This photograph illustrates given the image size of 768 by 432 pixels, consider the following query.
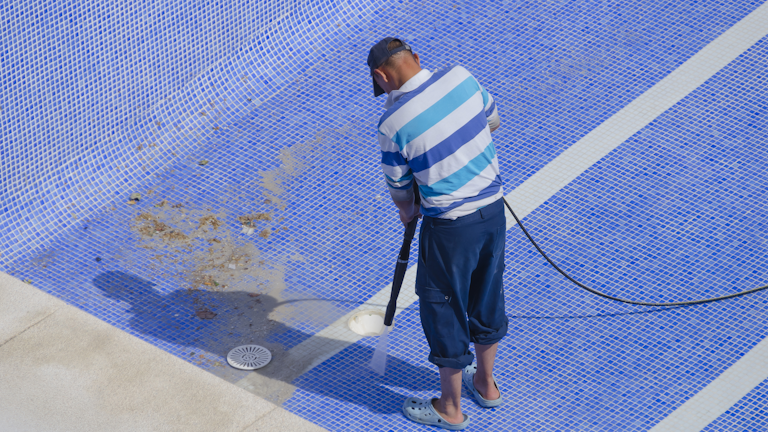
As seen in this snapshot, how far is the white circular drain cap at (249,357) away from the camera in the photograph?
4438 millimetres

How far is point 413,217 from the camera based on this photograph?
3.69 m

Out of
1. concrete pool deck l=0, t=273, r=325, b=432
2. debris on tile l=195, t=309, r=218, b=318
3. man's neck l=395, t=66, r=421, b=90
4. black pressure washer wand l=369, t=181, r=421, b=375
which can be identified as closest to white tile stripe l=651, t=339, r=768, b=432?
black pressure washer wand l=369, t=181, r=421, b=375

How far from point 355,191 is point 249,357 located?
1.58m

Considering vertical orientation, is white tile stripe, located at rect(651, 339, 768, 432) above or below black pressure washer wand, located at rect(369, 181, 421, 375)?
below

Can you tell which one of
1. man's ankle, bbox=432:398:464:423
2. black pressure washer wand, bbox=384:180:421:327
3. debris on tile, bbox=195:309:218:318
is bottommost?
man's ankle, bbox=432:398:464:423

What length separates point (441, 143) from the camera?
3.30 m

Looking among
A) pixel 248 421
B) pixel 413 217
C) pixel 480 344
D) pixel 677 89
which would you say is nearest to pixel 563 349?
pixel 480 344

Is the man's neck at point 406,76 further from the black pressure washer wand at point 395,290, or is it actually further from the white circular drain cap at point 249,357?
the white circular drain cap at point 249,357

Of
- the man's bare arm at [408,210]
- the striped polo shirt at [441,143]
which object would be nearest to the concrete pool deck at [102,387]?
the man's bare arm at [408,210]

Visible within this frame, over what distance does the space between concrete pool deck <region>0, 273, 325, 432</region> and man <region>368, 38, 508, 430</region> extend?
0.90 metres

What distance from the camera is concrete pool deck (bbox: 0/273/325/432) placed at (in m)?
4.04

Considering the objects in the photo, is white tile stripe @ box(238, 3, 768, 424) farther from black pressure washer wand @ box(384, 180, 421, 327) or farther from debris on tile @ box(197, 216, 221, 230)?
debris on tile @ box(197, 216, 221, 230)

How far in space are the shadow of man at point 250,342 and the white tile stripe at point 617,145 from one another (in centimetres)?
7

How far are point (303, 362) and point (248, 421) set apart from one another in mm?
551
